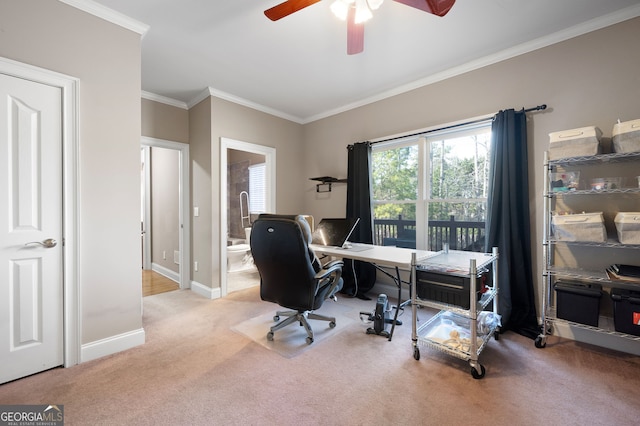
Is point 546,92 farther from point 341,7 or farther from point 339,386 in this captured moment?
point 339,386

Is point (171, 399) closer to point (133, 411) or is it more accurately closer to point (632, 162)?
point (133, 411)

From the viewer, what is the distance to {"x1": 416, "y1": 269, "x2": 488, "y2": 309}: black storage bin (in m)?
1.88

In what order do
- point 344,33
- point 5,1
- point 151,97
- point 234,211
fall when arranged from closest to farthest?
point 5,1, point 344,33, point 151,97, point 234,211

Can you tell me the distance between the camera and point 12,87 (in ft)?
5.72

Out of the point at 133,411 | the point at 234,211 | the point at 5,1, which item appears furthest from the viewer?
the point at 234,211

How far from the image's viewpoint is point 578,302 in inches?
82.2

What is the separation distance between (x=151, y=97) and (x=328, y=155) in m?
2.48

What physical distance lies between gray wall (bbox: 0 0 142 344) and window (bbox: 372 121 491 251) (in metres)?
2.76

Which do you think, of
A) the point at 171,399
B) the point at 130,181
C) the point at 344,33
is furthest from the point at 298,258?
the point at 344,33

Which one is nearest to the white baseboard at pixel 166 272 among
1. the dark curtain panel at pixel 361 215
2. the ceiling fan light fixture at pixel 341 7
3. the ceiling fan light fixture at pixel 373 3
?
the dark curtain panel at pixel 361 215

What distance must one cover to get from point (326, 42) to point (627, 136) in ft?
7.88

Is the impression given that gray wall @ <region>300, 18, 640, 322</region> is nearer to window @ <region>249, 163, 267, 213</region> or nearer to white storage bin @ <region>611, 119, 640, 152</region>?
white storage bin @ <region>611, 119, 640, 152</region>

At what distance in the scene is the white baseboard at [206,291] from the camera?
3.44 m

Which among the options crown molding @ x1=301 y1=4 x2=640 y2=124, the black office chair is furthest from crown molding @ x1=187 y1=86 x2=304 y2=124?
the black office chair
